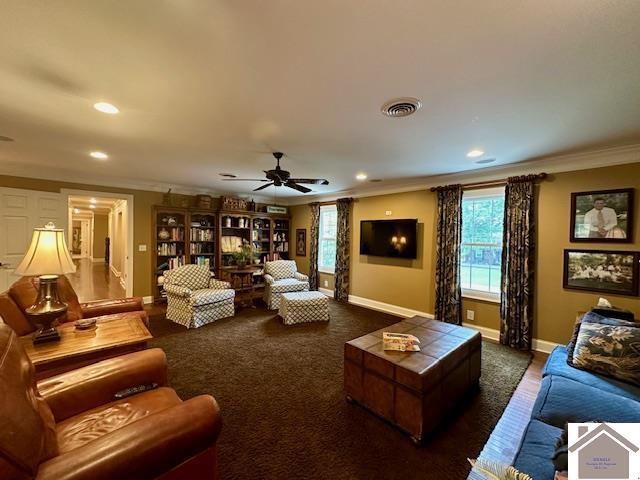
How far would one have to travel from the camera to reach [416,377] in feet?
5.92

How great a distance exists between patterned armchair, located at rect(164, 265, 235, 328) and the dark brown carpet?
1.03ft

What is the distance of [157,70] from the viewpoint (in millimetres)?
1665

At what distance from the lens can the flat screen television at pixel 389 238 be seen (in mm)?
4758

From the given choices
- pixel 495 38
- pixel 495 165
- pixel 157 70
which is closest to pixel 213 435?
pixel 157 70

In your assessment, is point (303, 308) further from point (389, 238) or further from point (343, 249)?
point (389, 238)

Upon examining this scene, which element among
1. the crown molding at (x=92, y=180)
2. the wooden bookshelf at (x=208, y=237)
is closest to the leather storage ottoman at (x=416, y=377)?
the wooden bookshelf at (x=208, y=237)

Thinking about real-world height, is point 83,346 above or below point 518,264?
below

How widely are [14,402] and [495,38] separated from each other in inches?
99.9

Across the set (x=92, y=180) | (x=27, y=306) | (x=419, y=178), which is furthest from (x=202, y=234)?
(x=419, y=178)

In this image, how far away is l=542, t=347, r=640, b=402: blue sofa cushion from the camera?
1.65 metres

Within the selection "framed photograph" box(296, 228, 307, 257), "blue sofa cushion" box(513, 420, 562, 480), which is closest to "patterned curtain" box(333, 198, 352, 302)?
"framed photograph" box(296, 228, 307, 257)

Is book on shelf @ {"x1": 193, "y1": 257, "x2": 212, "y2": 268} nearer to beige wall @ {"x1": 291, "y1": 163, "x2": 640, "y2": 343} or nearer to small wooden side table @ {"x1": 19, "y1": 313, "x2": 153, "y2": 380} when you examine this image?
small wooden side table @ {"x1": 19, "y1": 313, "x2": 153, "y2": 380}

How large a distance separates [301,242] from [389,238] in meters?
2.73

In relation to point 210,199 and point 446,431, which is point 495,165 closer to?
point 446,431
